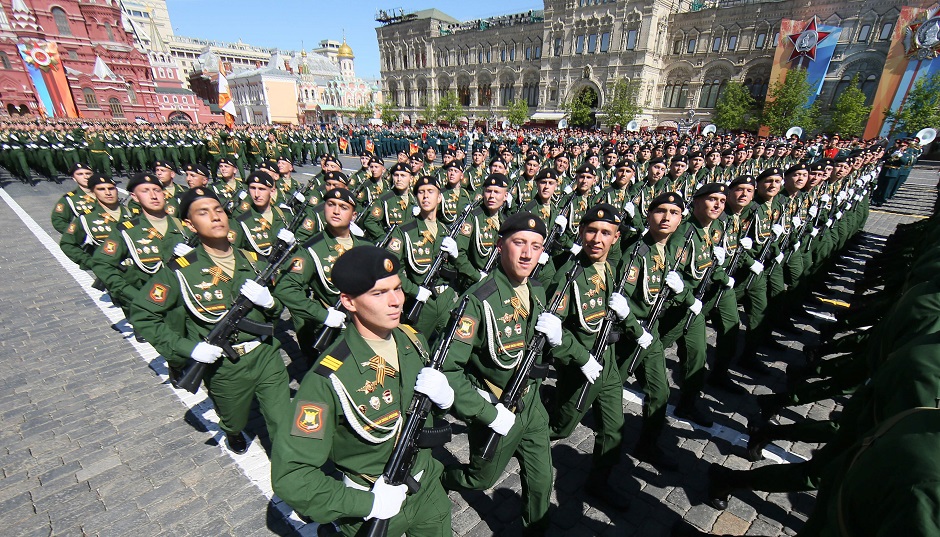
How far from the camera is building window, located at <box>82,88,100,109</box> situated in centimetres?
4888

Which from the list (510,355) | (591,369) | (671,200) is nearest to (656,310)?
(671,200)

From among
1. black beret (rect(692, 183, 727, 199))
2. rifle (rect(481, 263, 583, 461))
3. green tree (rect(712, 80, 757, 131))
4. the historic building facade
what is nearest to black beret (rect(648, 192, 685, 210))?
black beret (rect(692, 183, 727, 199))

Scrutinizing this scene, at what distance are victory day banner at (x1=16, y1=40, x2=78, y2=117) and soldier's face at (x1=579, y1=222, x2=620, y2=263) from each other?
2603 inches

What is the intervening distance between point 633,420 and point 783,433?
1640 mm

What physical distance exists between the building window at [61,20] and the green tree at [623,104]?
205 feet

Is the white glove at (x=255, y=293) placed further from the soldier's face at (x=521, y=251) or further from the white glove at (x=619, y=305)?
the white glove at (x=619, y=305)

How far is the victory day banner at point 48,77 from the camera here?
44.8 m

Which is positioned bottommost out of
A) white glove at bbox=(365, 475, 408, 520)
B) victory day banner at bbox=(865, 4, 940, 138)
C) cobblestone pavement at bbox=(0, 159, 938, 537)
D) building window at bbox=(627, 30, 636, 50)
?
cobblestone pavement at bbox=(0, 159, 938, 537)

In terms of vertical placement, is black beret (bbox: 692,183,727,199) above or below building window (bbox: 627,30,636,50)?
below

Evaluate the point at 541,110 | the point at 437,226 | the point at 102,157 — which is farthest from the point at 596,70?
the point at 437,226

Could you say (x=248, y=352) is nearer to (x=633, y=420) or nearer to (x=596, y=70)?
(x=633, y=420)

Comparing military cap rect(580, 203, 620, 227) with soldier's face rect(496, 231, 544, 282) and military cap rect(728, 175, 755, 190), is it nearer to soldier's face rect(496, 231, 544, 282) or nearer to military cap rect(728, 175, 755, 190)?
soldier's face rect(496, 231, 544, 282)

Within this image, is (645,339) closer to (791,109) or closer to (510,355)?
(510,355)

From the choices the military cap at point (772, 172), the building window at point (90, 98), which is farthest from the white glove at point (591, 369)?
the building window at point (90, 98)
